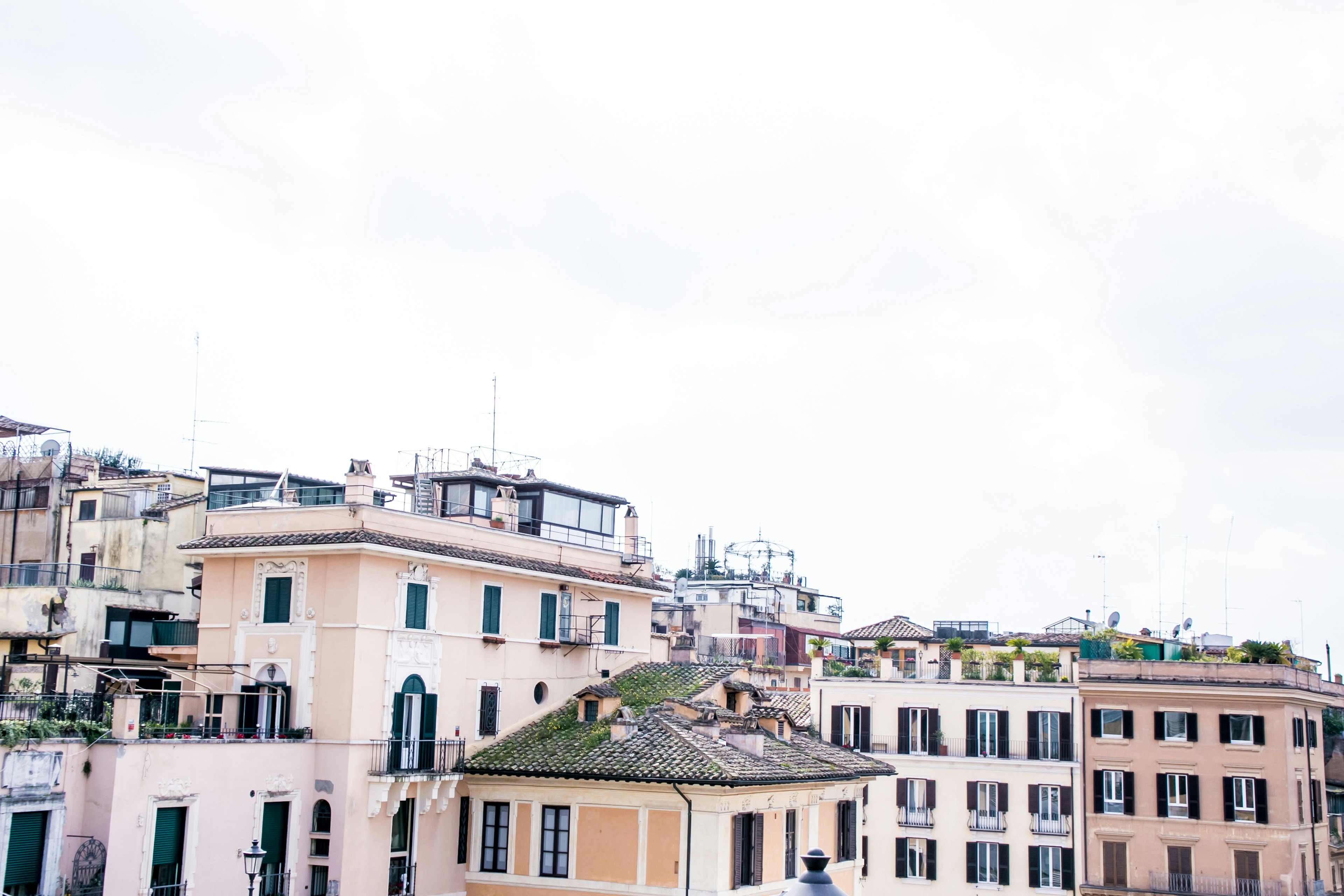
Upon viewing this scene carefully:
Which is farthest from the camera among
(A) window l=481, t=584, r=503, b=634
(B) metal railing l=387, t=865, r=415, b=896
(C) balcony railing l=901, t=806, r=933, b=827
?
(C) balcony railing l=901, t=806, r=933, b=827

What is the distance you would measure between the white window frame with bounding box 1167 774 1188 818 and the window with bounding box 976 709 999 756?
790 cm

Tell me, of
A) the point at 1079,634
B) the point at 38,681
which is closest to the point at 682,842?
the point at 38,681

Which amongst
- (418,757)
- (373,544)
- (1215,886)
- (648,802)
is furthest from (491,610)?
(1215,886)

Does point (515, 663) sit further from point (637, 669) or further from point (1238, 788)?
point (1238, 788)

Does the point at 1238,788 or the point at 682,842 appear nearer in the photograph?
the point at 682,842

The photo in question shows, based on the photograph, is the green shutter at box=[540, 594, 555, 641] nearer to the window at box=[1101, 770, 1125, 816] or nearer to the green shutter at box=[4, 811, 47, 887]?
the green shutter at box=[4, 811, 47, 887]

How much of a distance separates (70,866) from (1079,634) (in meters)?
59.6

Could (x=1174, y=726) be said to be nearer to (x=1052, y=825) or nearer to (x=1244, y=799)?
(x=1244, y=799)

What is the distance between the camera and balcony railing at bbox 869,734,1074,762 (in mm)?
64062

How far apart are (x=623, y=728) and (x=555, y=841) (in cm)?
376

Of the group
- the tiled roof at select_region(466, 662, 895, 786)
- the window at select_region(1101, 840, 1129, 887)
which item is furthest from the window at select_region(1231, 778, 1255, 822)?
the tiled roof at select_region(466, 662, 895, 786)

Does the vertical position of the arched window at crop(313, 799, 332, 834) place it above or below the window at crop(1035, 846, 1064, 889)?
above

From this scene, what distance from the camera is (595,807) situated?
39.9 metres

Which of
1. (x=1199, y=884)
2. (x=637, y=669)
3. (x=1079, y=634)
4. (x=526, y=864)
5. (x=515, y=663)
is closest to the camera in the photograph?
(x=526, y=864)
